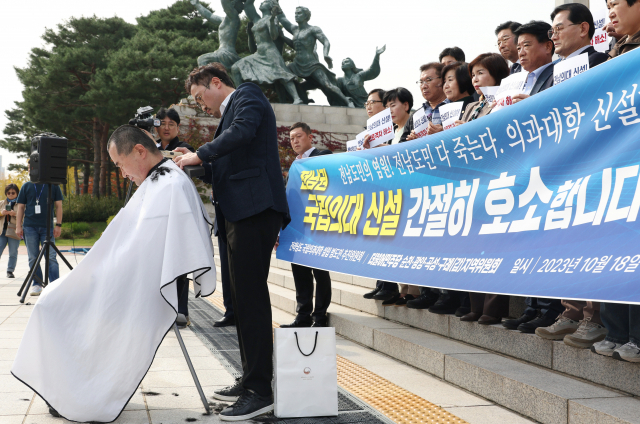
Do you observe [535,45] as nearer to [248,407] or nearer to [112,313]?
[248,407]

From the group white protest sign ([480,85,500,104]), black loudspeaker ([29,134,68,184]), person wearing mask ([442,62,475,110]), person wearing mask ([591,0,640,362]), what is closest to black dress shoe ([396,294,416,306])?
Answer: person wearing mask ([442,62,475,110])

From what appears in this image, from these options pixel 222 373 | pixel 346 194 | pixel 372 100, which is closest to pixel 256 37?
pixel 372 100

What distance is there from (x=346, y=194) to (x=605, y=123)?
267 cm

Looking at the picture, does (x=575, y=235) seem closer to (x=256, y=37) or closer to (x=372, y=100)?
(x=372, y=100)

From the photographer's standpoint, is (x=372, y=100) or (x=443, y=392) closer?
(x=443, y=392)

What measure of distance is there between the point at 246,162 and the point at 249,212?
0.98ft

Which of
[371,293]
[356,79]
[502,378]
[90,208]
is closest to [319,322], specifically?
[371,293]

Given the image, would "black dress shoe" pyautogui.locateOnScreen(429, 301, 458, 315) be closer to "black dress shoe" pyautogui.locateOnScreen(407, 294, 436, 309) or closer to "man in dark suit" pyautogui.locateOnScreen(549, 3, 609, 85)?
"black dress shoe" pyautogui.locateOnScreen(407, 294, 436, 309)

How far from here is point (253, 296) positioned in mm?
3086

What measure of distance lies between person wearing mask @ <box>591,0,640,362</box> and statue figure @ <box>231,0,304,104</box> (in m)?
19.8

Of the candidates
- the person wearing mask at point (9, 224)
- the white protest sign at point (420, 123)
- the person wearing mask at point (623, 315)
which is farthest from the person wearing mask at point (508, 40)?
the person wearing mask at point (9, 224)

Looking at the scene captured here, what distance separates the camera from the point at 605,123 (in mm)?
2496

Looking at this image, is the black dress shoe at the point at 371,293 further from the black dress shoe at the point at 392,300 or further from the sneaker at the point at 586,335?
the sneaker at the point at 586,335

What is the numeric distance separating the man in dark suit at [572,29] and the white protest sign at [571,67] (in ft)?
1.84
